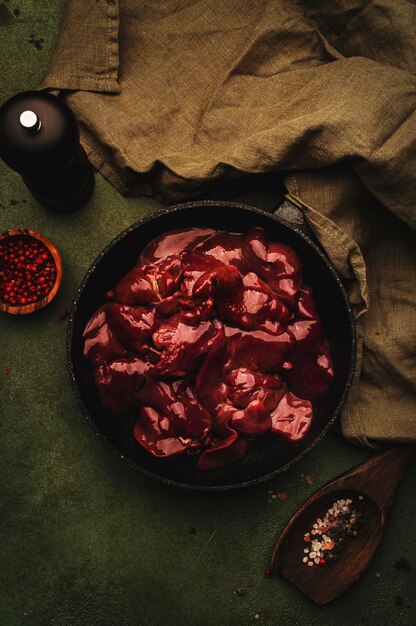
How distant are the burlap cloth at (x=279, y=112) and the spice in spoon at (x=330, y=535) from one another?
29 centimetres

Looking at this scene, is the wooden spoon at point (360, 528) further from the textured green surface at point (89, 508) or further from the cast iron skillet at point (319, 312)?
the cast iron skillet at point (319, 312)

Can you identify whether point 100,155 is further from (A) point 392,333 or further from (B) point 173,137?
(A) point 392,333

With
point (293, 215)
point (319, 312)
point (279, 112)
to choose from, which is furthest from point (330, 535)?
point (279, 112)

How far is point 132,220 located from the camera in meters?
1.93

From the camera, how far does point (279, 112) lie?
1797 mm

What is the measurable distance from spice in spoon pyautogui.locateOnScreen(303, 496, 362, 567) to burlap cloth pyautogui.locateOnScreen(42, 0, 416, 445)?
0.94ft

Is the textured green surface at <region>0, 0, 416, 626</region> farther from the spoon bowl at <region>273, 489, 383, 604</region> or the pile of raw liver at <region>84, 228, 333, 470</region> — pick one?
the pile of raw liver at <region>84, 228, 333, 470</region>

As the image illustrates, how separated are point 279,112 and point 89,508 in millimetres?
1474

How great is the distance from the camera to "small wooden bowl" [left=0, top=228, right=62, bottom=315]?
5.83 ft

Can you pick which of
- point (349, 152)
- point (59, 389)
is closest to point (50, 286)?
point (59, 389)

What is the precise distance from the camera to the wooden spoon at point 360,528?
189 cm

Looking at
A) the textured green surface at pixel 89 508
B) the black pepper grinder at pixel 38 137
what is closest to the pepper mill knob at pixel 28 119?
the black pepper grinder at pixel 38 137

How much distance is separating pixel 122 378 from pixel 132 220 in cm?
61

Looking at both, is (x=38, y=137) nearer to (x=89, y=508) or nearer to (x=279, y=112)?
(x=279, y=112)
